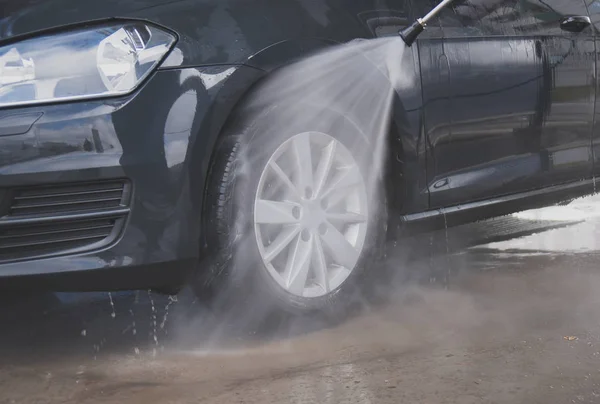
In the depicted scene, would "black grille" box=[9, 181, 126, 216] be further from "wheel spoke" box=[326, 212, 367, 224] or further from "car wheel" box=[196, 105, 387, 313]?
"wheel spoke" box=[326, 212, 367, 224]

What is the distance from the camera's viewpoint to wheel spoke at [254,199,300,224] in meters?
3.31

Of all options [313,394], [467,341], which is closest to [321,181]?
[467,341]

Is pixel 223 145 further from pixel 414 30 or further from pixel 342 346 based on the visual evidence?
pixel 414 30

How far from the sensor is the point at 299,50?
131 inches

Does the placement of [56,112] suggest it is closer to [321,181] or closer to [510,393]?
[321,181]

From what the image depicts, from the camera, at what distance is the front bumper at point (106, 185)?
2.85m

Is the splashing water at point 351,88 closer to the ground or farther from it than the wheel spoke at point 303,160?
farther from it

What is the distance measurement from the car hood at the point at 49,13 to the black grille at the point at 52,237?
1.93 ft

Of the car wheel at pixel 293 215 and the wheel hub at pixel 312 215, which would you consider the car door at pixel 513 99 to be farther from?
the wheel hub at pixel 312 215

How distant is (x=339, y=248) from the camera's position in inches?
141

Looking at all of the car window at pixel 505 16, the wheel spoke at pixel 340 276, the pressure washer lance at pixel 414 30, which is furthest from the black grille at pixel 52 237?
the car window at pixel 505 16

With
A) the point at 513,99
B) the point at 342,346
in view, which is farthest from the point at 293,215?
the point at 513,99

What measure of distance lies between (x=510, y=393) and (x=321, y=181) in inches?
45.7

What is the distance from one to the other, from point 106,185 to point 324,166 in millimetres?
925
